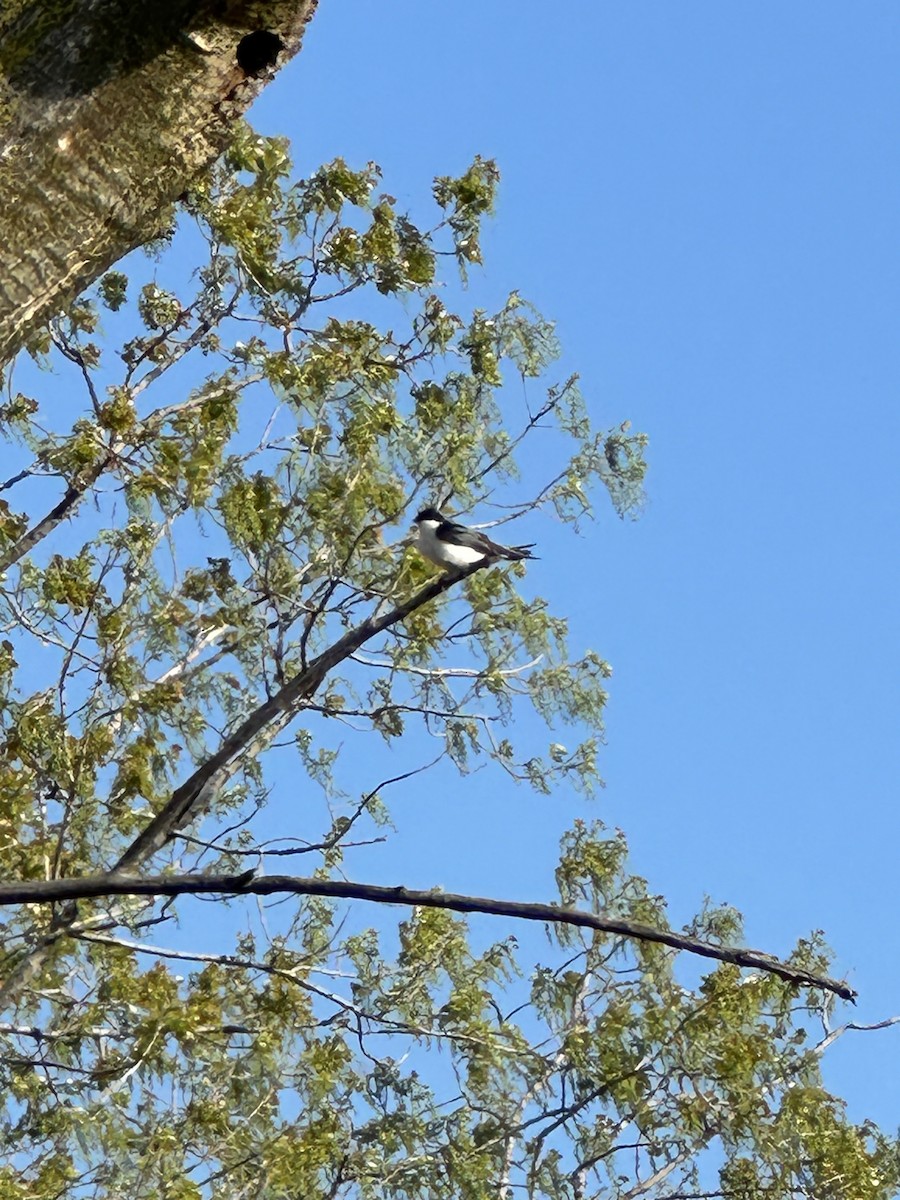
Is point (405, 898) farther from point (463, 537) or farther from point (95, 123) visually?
point (463, 537)

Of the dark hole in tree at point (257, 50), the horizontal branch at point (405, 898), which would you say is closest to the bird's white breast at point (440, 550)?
the dark hole in tree at point (257, 50)

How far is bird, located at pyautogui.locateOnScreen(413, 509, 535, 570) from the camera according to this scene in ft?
29.4

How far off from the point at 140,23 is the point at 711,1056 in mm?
9113

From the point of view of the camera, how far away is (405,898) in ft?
6.38

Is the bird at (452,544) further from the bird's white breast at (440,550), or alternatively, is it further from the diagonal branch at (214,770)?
the diagonal branch at (214,770)

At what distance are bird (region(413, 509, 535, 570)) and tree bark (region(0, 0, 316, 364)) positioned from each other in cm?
663

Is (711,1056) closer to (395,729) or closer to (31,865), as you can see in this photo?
(395,729)

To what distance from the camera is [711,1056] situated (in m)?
Answer: 9.94

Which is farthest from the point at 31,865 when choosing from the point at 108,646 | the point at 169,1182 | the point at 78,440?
the point at 78,440

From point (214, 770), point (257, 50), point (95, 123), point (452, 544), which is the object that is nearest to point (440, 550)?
point (452, 544)

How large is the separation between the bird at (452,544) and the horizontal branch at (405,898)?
688 centimetres

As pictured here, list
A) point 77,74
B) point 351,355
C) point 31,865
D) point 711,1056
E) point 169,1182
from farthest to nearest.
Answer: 1. point 711,1056
2. point 351,355
3. point 31,865
4. point 169,1182
5. point 77,74

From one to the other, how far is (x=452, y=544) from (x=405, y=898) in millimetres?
7152

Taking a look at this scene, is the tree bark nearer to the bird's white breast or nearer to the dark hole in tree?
the dark hole in tree
